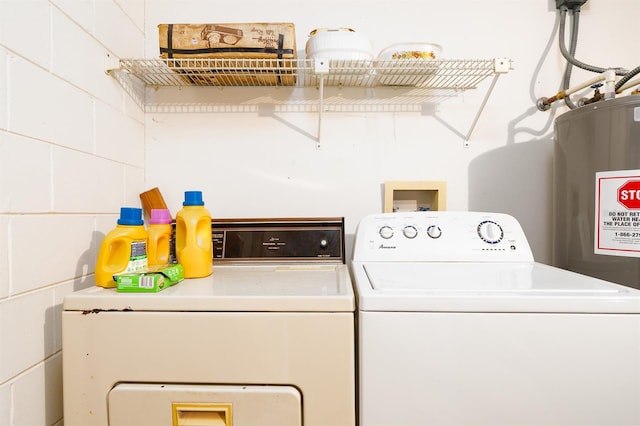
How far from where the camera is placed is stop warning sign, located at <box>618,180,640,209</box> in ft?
3.10

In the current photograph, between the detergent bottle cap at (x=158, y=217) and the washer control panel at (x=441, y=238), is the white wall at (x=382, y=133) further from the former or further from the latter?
the detergent bottle cap at (x=158, y=217)

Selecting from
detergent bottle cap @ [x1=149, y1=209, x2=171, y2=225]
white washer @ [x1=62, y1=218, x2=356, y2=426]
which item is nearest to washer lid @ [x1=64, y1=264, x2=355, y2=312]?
white washer @ [x1=62, y1=218, x2=356, y2=426]

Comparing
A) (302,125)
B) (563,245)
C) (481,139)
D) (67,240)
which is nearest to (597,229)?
(563,245)

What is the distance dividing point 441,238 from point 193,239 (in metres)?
0.78

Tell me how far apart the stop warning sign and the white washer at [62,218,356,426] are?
2.90 feet

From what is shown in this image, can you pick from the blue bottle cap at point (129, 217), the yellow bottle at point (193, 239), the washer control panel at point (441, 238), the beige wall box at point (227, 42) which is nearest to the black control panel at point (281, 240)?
the washer control panel at point (441, 238)

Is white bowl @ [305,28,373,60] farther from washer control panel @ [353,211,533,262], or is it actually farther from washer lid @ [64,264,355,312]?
washer lid @ [64,264,355,312]

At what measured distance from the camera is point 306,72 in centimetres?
129

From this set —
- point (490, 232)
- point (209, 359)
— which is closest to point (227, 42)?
point (209, 359)

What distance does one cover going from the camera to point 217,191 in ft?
4.68

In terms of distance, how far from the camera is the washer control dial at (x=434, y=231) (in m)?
1.10

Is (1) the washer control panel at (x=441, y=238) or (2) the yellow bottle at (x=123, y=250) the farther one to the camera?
(1) the washer control panel at (x=441, y=238)

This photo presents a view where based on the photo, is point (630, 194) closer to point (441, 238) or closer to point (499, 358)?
point (441, 238)

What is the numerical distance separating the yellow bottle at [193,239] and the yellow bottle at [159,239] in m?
0.08
